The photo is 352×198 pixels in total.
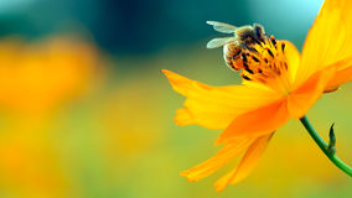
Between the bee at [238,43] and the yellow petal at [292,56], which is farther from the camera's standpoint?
the bee at [238,43]

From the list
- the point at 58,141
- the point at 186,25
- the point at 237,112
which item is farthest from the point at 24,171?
the point at 186,25

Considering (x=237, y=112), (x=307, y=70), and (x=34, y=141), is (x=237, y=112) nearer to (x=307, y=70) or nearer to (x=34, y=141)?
(x=307, y=70)

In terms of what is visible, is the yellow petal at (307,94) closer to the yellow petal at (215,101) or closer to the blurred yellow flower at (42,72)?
the yellow petal at (215,101)

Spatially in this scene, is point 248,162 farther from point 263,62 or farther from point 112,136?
point 112,136

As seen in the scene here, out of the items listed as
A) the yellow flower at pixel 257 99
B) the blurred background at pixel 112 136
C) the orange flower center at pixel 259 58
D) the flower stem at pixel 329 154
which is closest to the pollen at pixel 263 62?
the orange flower center at pixel 259 58

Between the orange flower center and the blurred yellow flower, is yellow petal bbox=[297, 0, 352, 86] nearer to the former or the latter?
the orange flower center

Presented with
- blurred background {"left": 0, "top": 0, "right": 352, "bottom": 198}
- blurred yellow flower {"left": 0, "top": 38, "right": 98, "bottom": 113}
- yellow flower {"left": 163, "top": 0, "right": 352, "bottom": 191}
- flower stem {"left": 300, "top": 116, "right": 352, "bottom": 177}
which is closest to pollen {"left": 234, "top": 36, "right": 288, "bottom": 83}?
yellow flower {"left": 163, "top": 0, "right": 352, "bottom": 191}
